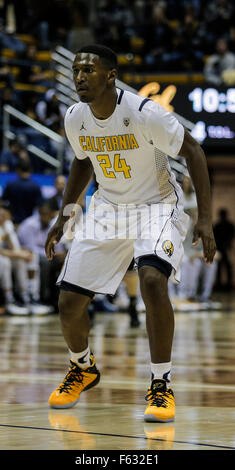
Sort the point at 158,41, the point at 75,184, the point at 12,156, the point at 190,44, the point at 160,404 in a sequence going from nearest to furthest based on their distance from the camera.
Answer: the point at 160,404 < the point at 75,184 < the point at 12,156 < the point at 190,44 < the point at 158,41

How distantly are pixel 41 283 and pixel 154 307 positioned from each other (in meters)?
9.14

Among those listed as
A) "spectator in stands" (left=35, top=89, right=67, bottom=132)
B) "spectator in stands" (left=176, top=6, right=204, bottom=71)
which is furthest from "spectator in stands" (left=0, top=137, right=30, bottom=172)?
"spectator in stands" (left=176, top=6, right=204, bottom=71)

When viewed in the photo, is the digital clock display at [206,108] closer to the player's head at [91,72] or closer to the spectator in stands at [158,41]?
the spectator in stands at [158,41]

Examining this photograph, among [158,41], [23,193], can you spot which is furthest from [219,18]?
[23,193]

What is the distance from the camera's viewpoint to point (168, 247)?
15.8 feet

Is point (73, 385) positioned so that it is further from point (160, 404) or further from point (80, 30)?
point (80, 30)

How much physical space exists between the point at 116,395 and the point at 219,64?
45.7 ft

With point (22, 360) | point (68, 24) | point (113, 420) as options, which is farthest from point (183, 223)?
point (68, 24)

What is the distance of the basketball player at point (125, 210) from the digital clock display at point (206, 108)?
12.3 m

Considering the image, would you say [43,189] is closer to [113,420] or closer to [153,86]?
[153,86]

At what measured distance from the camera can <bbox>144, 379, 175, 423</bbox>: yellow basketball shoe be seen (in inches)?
176

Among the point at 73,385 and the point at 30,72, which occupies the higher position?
the point at 30,72

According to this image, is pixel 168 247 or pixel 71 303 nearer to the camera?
pixel 168 247

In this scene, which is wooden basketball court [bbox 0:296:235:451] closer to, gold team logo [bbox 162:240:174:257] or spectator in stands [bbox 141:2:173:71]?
gold team logo [bbox 162:240:174:257]
